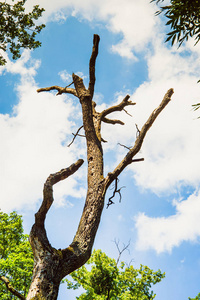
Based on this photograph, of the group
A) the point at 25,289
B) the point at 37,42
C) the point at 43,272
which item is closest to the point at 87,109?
the point at 43,272

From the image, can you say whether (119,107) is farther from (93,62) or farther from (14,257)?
(14,257)

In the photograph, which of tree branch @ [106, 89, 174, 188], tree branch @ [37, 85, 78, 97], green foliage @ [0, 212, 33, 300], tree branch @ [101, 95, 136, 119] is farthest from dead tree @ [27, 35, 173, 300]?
green foliage @ [0, 212, 33, 300]

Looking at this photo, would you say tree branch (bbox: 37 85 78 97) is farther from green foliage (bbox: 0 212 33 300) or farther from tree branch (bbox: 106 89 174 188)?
green foliage (bbox: 0 212 33 300)

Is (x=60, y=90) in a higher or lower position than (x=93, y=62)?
higher

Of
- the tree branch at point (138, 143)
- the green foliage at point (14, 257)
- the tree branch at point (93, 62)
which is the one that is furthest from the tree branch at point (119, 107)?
the green foliage at point (14, 257)

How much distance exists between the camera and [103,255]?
66.1 feet

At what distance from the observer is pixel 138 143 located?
5465 millimetres

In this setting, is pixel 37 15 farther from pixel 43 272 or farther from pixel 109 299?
pixel 109 299

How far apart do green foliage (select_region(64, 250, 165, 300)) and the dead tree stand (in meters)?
15.6

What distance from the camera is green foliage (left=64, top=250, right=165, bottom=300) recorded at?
60.6 feet

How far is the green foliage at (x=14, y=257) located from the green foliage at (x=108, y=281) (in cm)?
406

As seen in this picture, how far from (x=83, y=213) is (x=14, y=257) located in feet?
51.4

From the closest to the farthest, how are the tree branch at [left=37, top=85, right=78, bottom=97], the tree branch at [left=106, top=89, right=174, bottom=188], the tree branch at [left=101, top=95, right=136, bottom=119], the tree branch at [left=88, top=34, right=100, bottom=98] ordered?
the tree branch at [left=106, top=89, right=174, bottom=188]
the tree branch at [left=88, top=34, right=100, bottom=98]
the tree branch at [left=101, top=95, right=136, bottom=119]
the tree branch at [left=37, top=85, right=78, bottom=97]

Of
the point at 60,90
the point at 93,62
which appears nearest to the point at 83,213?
the point at 93,62
